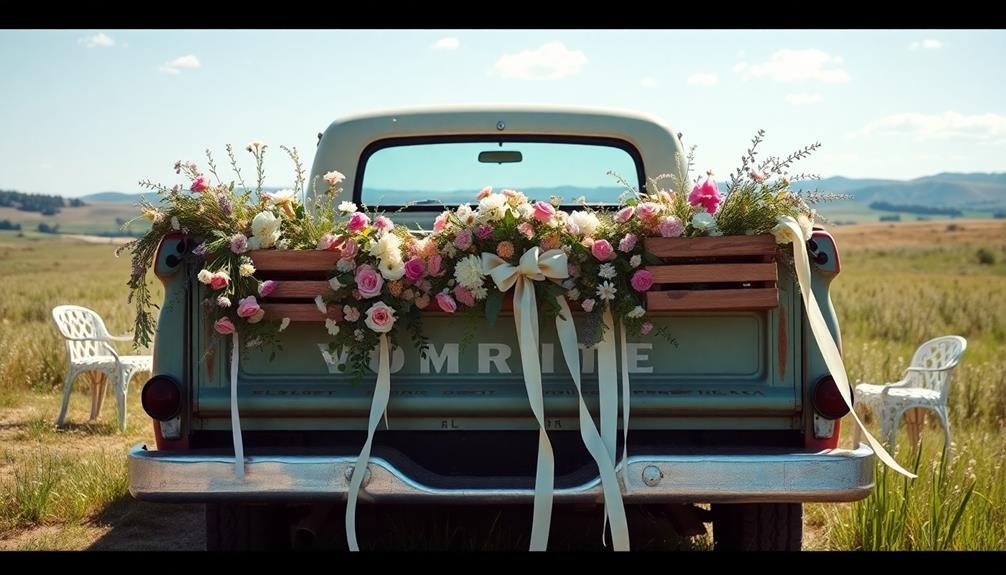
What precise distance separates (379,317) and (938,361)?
5624 millimetres

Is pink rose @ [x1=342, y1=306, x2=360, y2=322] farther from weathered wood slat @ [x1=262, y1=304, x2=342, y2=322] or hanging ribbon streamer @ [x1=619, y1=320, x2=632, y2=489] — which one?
hanging ribbon streamer @ [x1=619, y1=320, x2=632, y2=489]

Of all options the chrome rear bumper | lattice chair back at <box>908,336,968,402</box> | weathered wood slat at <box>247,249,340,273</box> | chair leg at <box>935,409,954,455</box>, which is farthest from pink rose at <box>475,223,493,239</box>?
lattice chair back at <box>908,336,968,402</box>

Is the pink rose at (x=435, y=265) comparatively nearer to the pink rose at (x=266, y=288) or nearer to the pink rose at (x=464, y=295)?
the pink rose at (x=464, y=295)

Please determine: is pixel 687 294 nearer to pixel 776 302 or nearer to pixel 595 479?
pixel 776 302

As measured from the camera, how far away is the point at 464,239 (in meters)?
3.87

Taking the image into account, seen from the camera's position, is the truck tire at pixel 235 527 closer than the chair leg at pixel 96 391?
Yes

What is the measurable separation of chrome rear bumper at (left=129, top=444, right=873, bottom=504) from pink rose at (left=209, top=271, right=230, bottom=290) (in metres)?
0.58

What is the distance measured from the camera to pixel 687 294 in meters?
3.82

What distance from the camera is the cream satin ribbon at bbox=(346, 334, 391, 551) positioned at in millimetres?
3590

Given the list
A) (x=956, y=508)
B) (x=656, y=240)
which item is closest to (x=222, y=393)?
(x=656, y=240)

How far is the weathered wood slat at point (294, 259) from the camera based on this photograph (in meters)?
3.90

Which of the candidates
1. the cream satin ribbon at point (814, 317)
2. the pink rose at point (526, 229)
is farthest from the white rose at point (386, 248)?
the cream satin ribbon at point (814, 317)

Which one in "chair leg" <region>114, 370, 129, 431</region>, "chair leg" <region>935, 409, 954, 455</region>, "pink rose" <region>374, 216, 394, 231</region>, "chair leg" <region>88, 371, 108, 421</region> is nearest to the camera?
"pink rose" <region>374, 216, 394, 231</region>

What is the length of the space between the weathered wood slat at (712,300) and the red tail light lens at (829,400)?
1.13ft
